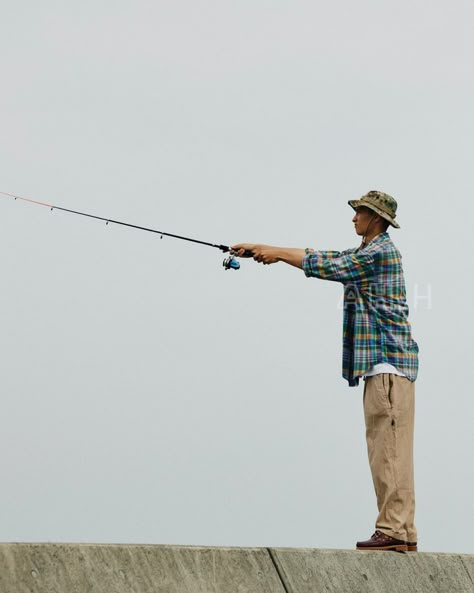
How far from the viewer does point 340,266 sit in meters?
9.07

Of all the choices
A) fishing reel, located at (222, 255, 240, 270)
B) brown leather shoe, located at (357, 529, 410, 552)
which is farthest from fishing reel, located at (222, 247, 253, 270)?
brown leather shoe, located at (357, 529, 410, 552)

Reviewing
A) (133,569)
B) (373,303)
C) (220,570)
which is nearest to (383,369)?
(373,303)

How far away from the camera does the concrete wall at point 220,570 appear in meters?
6.61

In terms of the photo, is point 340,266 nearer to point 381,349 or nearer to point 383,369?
point 381,349

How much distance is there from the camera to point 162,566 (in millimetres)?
7102

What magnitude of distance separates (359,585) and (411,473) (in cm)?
101

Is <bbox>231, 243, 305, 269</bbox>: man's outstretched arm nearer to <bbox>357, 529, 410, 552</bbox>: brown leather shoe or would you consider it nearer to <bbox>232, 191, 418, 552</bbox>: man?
<bbox>232, 191, 418, 552</bbox>: man

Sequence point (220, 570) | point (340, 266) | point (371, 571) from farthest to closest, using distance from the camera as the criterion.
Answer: point (340, 266)
point (371, 571)
point (220, 570)

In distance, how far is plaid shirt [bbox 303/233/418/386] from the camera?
899 cm

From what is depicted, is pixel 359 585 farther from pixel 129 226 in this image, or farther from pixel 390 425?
pixel 129 226

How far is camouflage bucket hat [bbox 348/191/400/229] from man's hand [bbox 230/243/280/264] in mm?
703

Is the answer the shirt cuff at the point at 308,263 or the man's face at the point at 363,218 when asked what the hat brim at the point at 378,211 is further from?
the shirt cuff at the point at 308,263

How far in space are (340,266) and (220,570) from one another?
2602 mm

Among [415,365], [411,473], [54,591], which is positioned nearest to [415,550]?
[411,473]
